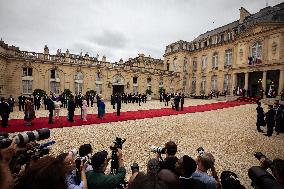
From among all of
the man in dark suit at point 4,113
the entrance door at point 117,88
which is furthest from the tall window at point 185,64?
the man in dark suit at point 4,113

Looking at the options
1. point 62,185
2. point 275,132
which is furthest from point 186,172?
point 275,132

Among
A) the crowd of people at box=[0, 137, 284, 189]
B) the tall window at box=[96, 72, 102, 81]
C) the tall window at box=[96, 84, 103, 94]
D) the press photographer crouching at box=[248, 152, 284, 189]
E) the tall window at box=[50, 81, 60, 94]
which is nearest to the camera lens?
the crowd of people at box=[0, 137, 284, 189]

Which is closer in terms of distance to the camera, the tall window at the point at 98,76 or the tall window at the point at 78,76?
the tall window at the point at 78,76

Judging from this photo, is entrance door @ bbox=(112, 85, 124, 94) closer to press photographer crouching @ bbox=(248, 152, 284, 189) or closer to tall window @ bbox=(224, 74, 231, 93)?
tall window @ bbox=(224, 74, 231, 93)

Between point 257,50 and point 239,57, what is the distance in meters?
2.87

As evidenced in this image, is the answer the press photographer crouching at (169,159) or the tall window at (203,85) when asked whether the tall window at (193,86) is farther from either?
the press photographer crouching at (169,159)

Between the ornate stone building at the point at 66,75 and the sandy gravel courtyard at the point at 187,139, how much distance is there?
60.1 ft

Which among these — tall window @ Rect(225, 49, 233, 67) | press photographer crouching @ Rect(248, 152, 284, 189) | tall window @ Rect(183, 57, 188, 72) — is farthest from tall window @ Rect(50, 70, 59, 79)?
press photographer crouching @ Rect(248, 152, 284, 189)

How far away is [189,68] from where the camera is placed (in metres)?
40.3

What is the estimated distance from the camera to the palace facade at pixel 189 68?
24.6 metres

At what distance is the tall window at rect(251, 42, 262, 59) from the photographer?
2797 cm

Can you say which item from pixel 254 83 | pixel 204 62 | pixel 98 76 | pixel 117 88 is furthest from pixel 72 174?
pixel 204 62

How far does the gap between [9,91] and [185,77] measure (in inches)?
1189

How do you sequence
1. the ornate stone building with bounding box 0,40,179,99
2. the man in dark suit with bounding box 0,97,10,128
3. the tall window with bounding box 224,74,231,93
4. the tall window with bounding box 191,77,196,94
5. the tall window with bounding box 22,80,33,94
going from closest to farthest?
1. the man in dark suit with bounding box 0,97,10,128
2. the ornate stone building with bounding box 0,40,179,99
3. the tall window with bounding box 22,80,33,94
4. the tall window with bounding box 224,74,231,93
5. the tall window with bounding box 191,77,196,94
